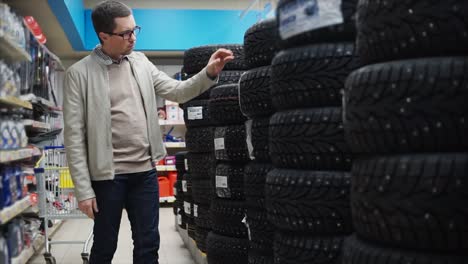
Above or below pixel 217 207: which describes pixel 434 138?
above

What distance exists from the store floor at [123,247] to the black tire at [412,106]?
3.18m

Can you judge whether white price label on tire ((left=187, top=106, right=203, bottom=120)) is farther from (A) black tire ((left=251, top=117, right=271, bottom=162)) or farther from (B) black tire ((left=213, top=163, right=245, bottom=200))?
(A) black tire ((left=251, top=117, right=271, bottom=162))

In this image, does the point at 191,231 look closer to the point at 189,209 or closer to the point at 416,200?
the point at 189,209

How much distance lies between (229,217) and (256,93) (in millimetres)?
927

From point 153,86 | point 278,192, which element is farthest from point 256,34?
point 278,192

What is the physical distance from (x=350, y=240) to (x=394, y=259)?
217 millimetres

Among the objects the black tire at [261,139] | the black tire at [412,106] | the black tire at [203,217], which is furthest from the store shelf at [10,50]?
the black tire at [412,106]

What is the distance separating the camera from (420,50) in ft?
5.20

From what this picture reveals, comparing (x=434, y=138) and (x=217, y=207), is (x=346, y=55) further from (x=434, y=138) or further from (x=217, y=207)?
(x=217, y=207)

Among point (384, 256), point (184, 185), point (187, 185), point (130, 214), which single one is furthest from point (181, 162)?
point (384, 256)

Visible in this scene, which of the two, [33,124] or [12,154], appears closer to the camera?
[12,154]

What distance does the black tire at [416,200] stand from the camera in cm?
147

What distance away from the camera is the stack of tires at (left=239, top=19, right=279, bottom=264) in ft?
8.41

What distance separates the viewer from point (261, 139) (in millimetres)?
2592
